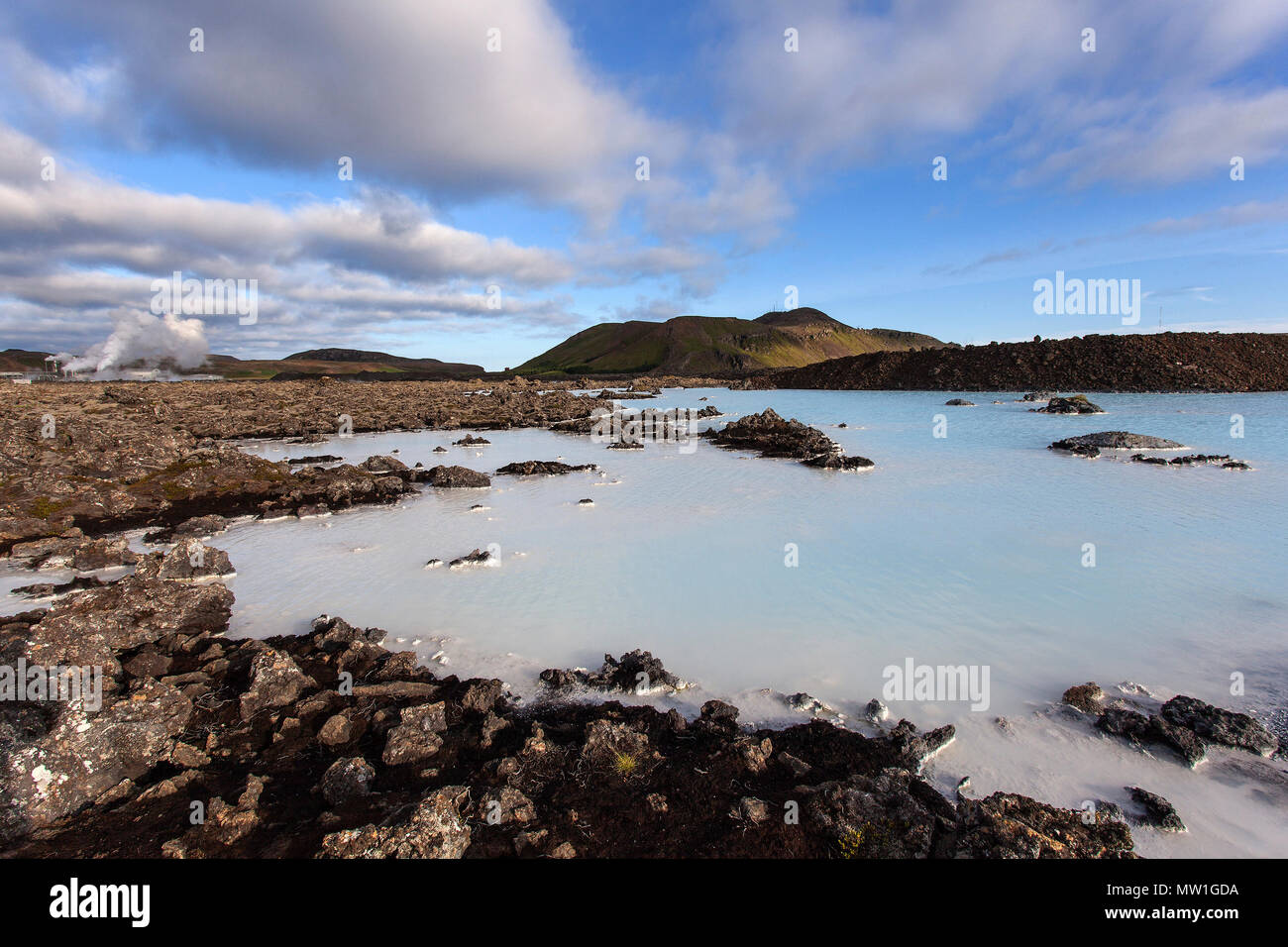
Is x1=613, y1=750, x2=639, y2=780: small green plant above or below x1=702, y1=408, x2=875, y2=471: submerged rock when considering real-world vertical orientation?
below

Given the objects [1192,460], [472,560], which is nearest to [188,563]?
[472,560]

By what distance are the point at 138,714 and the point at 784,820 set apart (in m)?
5.42

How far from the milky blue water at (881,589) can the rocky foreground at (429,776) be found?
1.96 ft

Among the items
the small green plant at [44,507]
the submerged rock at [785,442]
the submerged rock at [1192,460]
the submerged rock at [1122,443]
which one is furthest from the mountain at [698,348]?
the small green plant at [44,507]

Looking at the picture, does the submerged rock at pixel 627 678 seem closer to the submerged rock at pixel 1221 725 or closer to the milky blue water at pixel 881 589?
the milky blue water at pixel 881 589

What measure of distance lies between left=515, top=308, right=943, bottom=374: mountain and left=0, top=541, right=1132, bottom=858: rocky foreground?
138 metres

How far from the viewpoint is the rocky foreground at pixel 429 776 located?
141 inches

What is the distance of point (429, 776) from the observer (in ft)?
14.2

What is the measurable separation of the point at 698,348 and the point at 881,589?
6061 inches

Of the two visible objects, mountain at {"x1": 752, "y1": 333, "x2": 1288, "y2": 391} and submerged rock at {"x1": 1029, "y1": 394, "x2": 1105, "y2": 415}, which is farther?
mountain at {"x1": 752, "y1": 333, "x2": 1288, "y2": 391}

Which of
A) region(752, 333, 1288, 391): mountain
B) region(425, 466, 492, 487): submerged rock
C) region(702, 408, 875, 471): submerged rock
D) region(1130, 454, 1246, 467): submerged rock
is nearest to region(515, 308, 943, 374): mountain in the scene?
region(752, 333, 1288, 391): mountain

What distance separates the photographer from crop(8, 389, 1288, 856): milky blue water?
5125mm

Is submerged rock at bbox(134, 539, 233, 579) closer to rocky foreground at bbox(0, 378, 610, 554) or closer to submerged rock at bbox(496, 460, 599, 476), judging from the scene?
rocky foreground at bbox(0, 378, 610, 554)
